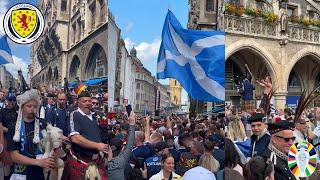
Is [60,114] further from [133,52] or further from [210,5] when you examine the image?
[210,5]

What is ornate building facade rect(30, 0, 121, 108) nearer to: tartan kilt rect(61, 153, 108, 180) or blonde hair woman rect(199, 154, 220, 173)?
tartan kilt rect(61, 153, 108, 180)

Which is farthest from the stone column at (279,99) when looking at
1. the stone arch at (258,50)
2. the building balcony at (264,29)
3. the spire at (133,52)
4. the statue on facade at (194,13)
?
the spire at (133,52)

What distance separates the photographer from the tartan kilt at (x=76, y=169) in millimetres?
3604

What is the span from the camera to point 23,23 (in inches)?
157

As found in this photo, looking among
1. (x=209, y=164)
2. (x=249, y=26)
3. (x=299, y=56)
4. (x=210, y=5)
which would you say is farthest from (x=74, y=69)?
(x=299, y=56)

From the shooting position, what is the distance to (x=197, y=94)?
607cm

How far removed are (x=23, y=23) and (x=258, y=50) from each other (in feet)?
67.1

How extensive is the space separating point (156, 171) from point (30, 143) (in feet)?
8.34

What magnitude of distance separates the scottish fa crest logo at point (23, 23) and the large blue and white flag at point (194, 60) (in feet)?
8.76

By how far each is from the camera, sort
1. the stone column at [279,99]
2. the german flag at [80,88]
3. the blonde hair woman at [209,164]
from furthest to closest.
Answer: the stone column at [279,99] → the blonde hair woman at [209,164] → the german flag at [80,88]

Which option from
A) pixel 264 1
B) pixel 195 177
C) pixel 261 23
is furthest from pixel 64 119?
pixel 264 1

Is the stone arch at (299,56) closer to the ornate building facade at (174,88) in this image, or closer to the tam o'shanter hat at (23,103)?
the ornate building facade at (174,88)

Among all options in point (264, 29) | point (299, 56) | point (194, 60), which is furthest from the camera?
point (299, 56)

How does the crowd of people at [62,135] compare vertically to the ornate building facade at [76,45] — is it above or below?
below
